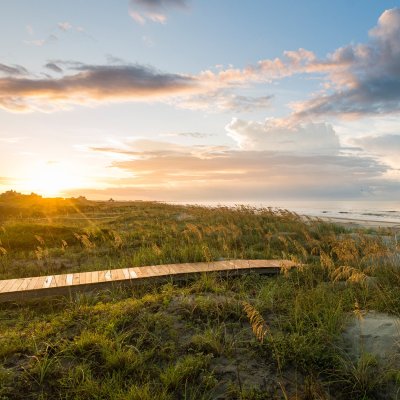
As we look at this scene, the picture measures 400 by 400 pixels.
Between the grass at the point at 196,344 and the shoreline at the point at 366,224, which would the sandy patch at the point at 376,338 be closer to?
the grass at the point at 196,344

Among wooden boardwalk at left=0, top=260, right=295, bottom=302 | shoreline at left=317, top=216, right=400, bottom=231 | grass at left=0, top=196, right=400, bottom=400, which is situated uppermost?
shoreline at left=317, top=216, right=400, bottom=231

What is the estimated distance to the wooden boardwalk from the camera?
7.78 m

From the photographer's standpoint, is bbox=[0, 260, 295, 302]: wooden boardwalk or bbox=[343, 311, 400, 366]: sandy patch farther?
bbox=[0, 260, 295, 302]: wooden boardwalk

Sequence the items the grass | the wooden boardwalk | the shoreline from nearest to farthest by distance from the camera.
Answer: the grass, the wooden boardwalk, the shoreline

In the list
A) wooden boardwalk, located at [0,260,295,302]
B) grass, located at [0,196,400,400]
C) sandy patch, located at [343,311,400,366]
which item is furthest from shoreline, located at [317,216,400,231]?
sandy patch, located at [343,311,400,366]

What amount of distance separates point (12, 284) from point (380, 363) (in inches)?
287

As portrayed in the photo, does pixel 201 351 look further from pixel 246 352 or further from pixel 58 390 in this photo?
pixel 58 390

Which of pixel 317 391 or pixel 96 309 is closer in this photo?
pixel 317 391

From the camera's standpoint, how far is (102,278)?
8523 mm

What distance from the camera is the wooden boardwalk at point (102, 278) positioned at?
7.78 m

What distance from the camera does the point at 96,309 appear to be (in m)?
7.00

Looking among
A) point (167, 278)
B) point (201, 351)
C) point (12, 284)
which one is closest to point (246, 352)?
point (201, 351)

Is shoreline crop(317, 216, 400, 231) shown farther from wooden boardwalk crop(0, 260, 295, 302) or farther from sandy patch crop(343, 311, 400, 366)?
sandy patch crop(343, 311, 400, 366)

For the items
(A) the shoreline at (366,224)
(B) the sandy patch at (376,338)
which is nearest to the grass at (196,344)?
(B) the sandy patch at (376,338)
